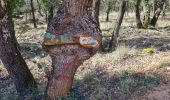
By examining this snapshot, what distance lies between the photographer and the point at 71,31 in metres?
5.75

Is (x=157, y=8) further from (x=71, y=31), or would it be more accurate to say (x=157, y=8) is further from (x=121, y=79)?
(x=71, y=31)

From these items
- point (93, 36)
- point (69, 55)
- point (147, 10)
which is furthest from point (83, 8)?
point (147, 10)

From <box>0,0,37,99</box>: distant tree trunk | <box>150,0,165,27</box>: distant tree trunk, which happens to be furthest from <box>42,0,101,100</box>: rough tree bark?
<box>150,0,165,27</box>: distant tree trunk

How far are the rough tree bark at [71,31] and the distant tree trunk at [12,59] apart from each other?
163 centimetres

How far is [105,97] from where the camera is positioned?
725 centimetres

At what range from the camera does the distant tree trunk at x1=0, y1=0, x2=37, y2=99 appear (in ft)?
23.6

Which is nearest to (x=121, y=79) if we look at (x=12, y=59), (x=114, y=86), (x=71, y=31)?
(x=114, y=86)

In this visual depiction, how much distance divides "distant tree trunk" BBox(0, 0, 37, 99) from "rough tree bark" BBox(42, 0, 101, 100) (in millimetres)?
1631

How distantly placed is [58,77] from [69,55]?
1.80 ft

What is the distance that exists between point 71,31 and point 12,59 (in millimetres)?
2348

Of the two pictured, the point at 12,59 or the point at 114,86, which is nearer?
the point at 12,59

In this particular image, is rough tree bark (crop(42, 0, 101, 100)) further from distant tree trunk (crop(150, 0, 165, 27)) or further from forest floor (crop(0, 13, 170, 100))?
distant tree trunk (crop(150, 0, 165, 27))

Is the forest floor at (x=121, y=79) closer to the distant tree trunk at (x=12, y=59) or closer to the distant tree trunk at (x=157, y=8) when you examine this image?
the distant tree trunk at (x=12, y=59)

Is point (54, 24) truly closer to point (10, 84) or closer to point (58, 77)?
point (58, 77)
